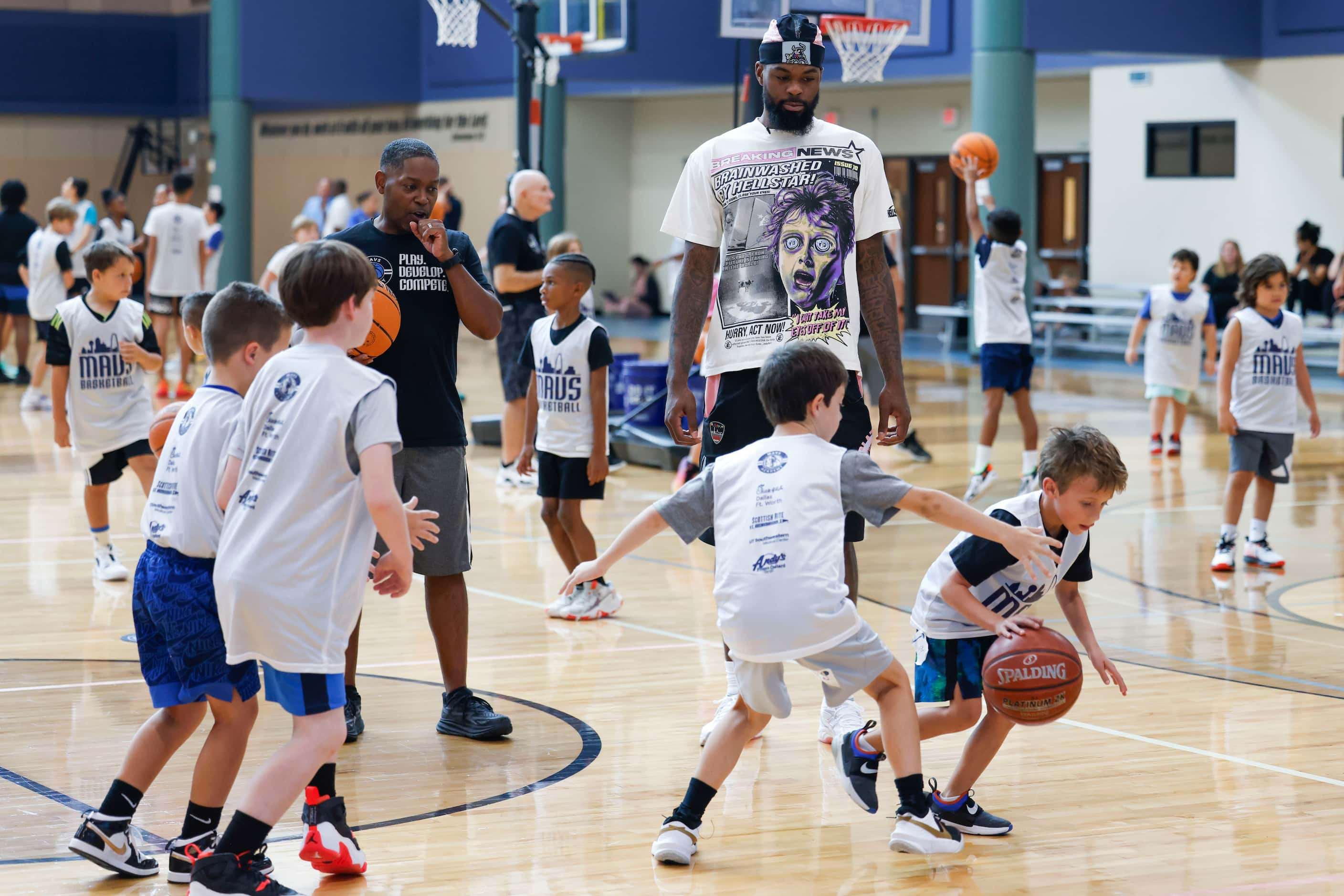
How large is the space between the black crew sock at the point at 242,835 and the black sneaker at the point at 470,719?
151 centimetres

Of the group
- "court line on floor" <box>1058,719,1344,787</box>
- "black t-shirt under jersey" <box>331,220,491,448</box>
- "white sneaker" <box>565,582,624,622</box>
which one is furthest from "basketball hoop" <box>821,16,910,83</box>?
"black t-shirt under jersey" <box>331,220,491,448</box>

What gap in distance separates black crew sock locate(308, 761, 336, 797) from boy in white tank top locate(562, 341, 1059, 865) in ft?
2.63

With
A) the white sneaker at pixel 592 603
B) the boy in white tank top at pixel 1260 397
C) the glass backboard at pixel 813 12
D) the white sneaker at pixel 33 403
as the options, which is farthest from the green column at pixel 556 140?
the white sneaker at pixel 592 603

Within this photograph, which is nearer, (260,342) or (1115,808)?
(260,342)

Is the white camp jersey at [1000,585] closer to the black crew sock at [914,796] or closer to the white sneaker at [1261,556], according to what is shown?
the black crew sock at [914,796]

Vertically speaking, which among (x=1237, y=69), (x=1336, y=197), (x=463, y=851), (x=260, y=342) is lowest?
(x=463, y=851)

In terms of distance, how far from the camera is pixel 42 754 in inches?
199

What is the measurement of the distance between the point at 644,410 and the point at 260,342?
824cm

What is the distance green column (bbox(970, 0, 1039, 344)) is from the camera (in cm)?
1884

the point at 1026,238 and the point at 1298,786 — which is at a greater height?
the point at 1026,238

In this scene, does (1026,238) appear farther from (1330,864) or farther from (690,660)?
(1330,864)

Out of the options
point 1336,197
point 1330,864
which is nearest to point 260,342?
point 1330,864

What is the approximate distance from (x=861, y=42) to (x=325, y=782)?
11.3 meters

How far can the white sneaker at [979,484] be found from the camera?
10.4 metres
